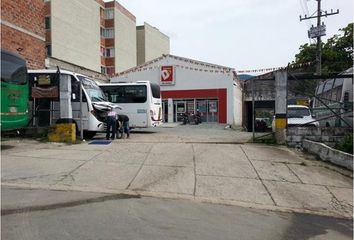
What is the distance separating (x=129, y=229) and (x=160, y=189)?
2.54 metres

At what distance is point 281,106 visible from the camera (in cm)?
1414

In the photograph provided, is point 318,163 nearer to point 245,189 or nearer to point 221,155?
point 221,155

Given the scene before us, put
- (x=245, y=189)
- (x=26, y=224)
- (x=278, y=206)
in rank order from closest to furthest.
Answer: (x=26, y=224)
(x=278, y=206)
(x=245, y=189)

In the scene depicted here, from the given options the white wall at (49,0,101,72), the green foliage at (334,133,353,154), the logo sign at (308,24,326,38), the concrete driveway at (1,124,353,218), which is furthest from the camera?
the white wall at (49,0,101,72)

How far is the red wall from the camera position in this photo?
36.4 m

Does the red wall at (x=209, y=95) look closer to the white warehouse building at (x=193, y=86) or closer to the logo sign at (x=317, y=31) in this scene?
the white warehouse building at (x=193, y=86)

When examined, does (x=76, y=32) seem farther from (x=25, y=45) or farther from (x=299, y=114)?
(x=299, y=114)

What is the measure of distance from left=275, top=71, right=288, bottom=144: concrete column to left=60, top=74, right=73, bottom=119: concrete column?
724 centimetres

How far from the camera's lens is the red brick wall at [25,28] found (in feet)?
50.3

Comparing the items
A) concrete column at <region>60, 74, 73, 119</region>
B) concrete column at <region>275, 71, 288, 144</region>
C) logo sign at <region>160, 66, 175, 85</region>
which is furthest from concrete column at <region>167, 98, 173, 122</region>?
concrete column at <region>275, 71, 288, 144</region>

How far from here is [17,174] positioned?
834 cm

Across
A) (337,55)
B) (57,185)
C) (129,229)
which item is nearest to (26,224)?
(129,229)

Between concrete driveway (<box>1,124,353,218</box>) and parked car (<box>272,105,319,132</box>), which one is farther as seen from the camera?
parked car (<box>272,105,319,132</box>)

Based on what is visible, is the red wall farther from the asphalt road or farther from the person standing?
the asphalt road
